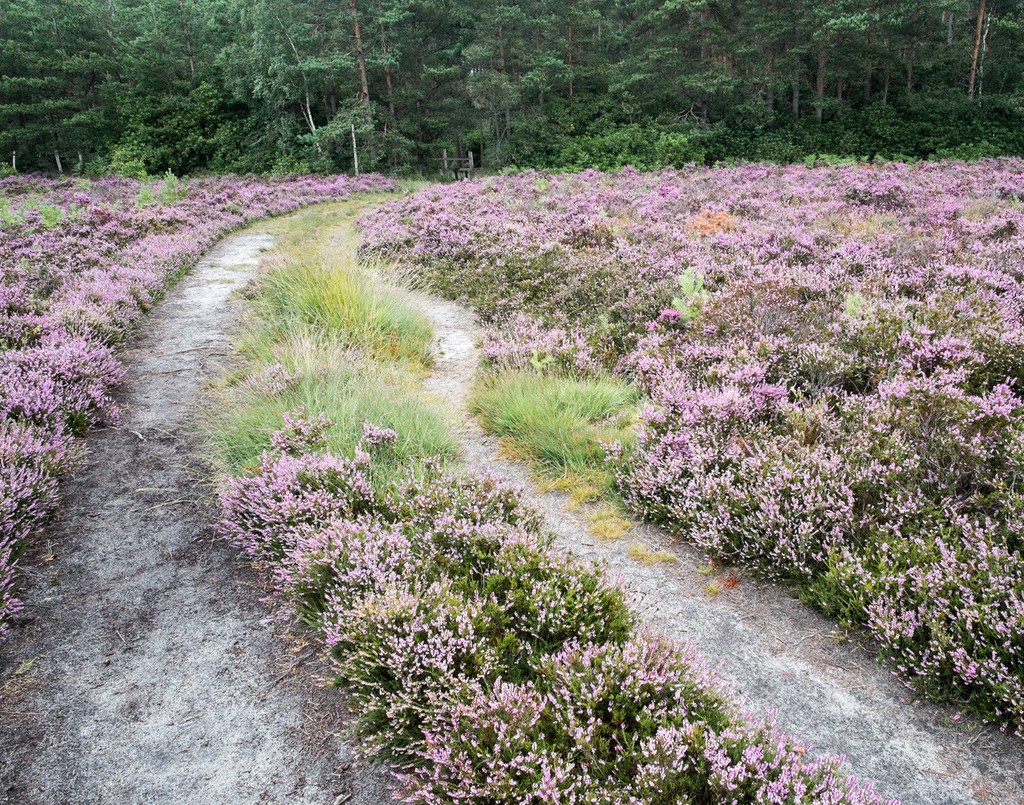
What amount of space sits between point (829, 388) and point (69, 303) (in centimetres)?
931

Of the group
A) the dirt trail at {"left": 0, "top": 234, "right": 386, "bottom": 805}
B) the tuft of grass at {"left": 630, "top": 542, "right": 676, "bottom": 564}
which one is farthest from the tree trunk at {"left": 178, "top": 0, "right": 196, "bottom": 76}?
the tuft of grass at {"left": 630, "top": 542, "right": 676, "bottom": 564}

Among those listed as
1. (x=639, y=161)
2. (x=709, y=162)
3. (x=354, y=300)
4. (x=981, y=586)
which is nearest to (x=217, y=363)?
(x=354, y=300)

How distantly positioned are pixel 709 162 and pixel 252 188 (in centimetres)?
2375

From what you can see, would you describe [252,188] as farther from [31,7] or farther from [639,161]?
[31,7]

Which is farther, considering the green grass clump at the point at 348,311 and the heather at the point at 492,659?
the green grass clump at the point at 348,311

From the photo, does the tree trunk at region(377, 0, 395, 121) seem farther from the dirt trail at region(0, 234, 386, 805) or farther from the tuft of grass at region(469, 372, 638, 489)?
the dirt trail at region(0, 234, 386, 805)

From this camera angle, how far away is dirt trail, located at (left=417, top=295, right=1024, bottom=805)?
2314 mm

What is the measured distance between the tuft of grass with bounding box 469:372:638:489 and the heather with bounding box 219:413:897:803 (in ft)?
3.33

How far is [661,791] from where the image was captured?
6.81ft

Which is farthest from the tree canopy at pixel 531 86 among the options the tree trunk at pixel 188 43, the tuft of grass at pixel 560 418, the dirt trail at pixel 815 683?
the dirt trail at pixel 815 683

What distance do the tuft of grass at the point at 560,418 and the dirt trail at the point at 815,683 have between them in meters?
0.68

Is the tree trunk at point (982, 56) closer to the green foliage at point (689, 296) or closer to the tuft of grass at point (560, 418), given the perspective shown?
the green foliage at point (689, 296)

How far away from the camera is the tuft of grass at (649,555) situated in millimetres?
3766

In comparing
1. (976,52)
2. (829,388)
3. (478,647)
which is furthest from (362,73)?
(478,647)
